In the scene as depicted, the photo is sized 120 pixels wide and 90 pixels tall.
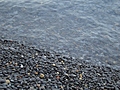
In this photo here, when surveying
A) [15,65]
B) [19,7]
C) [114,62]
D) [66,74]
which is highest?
[19,7]

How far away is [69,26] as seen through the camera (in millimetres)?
19969

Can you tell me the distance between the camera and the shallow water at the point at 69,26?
16781 millimetres

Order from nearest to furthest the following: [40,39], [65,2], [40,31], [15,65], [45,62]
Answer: [15,65] < [45,62] < [40,39] < [40,31] < [65,2]

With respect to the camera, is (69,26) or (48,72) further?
(69,26)

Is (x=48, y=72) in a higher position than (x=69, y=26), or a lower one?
lower

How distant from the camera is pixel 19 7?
75.3 feet

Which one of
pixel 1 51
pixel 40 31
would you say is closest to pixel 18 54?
pixel 1 51

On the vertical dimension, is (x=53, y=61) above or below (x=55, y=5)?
below

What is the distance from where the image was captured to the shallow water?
16781mm

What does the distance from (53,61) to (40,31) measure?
5691 mm

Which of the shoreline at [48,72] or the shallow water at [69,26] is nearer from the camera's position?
the shoreline at [48,72]

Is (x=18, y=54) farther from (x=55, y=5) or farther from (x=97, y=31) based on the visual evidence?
(x=55, y=5)

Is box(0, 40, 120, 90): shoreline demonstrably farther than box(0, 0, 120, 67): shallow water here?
No

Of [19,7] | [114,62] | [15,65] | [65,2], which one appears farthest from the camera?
[65,2]
